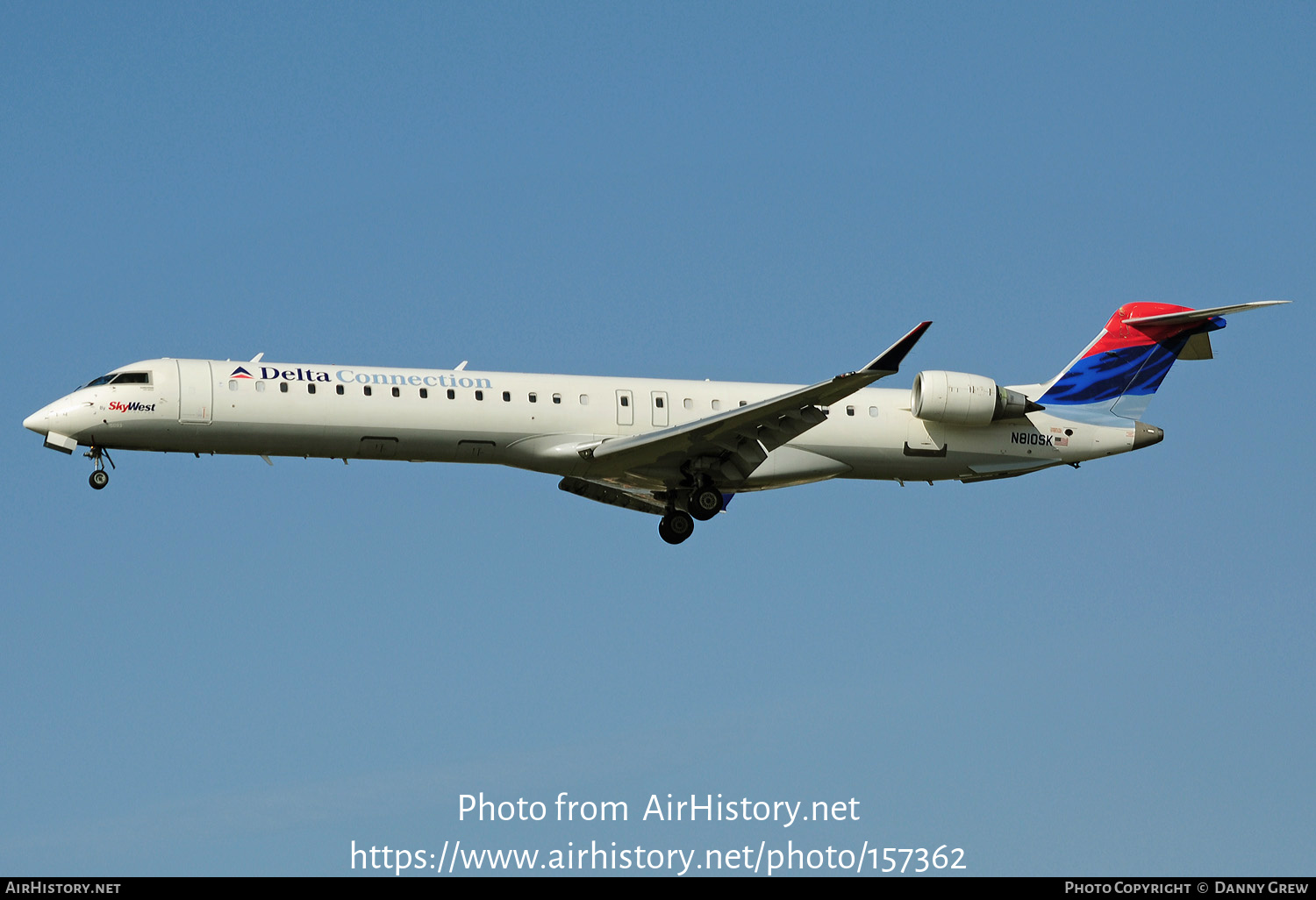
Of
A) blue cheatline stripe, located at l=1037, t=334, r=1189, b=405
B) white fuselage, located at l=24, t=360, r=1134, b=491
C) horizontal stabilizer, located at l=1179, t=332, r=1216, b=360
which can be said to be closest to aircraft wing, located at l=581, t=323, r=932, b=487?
white fuselage, located at l=24, t=360, r=1134, b=491

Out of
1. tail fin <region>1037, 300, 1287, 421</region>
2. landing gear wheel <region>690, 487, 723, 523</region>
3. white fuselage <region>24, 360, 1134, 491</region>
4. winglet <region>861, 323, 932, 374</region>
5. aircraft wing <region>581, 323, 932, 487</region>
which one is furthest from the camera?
tail fin <region>1037, 300, 1287, 421</region>

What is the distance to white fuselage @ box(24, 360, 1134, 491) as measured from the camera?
28.9 metres

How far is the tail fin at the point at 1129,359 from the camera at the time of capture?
33375 millimetres

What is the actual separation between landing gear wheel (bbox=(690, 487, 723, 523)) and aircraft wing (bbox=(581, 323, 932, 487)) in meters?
0.29

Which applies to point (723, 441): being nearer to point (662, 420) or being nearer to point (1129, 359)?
point (662, 420)

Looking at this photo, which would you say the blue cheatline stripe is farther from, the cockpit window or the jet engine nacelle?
the cockpit window

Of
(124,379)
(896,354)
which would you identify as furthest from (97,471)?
(896,354)

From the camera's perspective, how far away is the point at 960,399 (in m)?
31.6

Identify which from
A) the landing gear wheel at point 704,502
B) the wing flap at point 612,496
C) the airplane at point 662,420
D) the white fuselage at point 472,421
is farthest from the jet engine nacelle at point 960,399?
the wing flap at point 612,496

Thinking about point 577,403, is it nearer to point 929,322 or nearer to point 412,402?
point 412,402

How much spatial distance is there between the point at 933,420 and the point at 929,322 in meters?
5.97

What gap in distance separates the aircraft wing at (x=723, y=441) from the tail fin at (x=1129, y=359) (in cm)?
654
